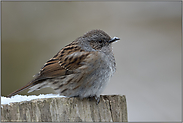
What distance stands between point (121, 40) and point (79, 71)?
4989 mm

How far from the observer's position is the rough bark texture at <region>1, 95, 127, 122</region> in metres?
2.52

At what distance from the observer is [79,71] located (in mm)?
3773

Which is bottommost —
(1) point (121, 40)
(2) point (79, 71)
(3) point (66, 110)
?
(3) point (66, 110)

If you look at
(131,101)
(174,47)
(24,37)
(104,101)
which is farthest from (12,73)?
(174,47)

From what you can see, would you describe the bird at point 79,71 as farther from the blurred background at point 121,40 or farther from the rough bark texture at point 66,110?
the blurred background at point 121,40

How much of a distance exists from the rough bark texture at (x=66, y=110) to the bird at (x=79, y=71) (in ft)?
A: 1.48

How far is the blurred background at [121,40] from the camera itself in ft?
24.2

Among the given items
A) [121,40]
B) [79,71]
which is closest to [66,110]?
[79,71]

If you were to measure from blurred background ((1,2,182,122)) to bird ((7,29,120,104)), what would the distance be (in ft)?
10.7

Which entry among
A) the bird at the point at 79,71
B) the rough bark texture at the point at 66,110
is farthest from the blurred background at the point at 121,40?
the rough bark texture at the point at 66,110

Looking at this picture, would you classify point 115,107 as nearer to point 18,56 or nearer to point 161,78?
point 161,78

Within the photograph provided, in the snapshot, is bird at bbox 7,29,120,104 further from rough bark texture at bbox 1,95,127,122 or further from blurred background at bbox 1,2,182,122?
blurred background at bbox 1,2,182,122

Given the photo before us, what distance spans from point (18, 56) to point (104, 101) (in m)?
5.52

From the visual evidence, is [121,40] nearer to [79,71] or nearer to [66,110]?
[79,71]
